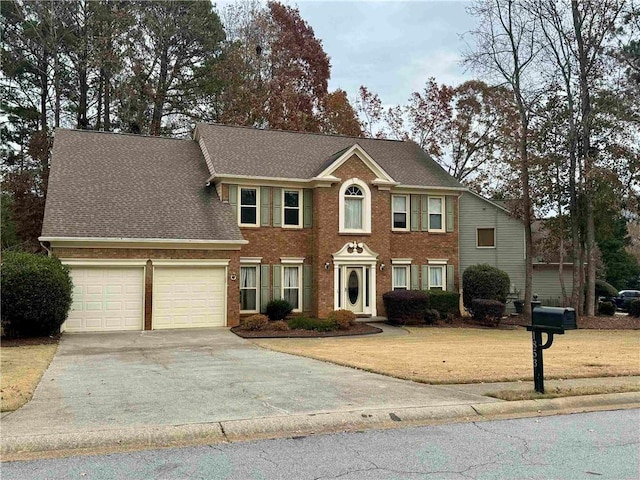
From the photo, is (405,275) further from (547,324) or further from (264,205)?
(547,324)

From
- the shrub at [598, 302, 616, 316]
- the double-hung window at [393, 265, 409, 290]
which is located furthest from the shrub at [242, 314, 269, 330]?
the shrub at [598, 302, 616, 316]

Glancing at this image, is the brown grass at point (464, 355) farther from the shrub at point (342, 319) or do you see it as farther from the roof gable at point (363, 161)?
the roof gable at point (363, 161)

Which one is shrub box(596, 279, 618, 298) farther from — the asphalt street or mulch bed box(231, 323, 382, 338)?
the asphalt street

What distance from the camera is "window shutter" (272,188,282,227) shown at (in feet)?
77.0

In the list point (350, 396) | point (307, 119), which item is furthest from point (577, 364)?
point (307, 119)

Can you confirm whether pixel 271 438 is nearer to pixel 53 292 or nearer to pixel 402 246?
pixel 53 292

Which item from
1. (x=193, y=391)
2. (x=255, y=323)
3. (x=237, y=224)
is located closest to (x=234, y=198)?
(x=237, y=224)

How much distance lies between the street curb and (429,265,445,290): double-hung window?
1807cm

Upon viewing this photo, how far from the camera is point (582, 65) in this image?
27703 mm

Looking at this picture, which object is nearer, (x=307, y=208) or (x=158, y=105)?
(x=307, y=208)

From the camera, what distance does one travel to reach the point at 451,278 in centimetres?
2661

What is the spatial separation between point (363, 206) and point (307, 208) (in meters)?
2.37

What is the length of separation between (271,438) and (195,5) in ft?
120

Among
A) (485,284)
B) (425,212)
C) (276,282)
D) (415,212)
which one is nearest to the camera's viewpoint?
(276,282)
